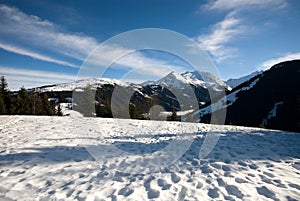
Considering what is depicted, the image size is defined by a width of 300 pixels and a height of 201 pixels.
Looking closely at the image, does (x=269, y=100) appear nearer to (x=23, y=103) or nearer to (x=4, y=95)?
(x=23, y=103)

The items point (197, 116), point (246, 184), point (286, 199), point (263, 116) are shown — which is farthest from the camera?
point (197, 116)

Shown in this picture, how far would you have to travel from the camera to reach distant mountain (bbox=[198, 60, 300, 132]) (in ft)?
265

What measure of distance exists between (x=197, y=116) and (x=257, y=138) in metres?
107

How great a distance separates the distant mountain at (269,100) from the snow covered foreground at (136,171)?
7413cm

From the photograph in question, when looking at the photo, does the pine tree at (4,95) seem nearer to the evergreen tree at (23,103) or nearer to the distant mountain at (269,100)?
the evergreen tree at (23,103)

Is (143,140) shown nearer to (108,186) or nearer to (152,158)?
(152,158)

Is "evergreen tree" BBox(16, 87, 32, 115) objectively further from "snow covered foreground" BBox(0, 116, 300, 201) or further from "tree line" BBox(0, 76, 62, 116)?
"snow covered foreground" BBox(0, 116, 300, 201)

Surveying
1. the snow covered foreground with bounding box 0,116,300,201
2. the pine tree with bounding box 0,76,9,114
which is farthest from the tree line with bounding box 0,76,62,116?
the snow covered foreground with bounding box 0,116,300,201

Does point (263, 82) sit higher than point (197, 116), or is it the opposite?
point (263, 82)

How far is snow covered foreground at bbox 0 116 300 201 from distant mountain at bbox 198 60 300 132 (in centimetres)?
7413

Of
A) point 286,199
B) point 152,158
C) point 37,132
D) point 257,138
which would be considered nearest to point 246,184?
point 286,199

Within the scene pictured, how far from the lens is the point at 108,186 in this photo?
575 centimetres

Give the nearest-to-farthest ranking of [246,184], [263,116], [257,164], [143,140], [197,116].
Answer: [246,184] → [257,164] → [143,140] → [263,116] → [197,116]

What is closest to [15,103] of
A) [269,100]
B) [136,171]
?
[136,171]
